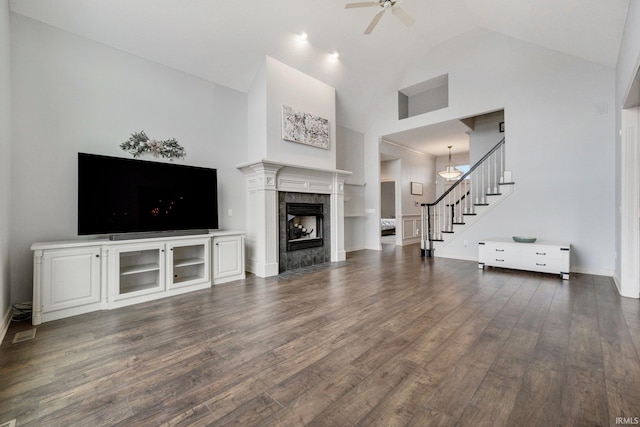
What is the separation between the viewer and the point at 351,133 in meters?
7.38

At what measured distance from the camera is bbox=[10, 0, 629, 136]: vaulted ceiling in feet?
11.1

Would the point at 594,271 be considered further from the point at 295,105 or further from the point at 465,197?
the point at 295,105

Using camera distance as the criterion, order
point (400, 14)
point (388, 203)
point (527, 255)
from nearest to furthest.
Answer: point (400, 14), point (527, 255), point (388, 203)

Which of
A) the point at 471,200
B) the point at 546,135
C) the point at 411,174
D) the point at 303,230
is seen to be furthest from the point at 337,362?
the point at 411,174

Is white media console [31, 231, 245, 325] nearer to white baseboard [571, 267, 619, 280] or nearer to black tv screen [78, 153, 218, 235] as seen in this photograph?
black tv screen [78, 153, 218, 235]

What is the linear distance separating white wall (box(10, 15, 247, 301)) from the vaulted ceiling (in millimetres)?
229

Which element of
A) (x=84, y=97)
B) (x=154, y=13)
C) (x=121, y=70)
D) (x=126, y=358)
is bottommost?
(x=126, y=358)

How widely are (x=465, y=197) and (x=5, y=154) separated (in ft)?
24.2

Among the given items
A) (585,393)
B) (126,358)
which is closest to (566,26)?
(585,393)

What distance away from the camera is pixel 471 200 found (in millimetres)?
5863

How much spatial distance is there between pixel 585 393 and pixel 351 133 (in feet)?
21.8

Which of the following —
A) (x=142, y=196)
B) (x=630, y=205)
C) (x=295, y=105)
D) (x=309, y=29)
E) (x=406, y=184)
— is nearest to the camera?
(x=630, y=205)

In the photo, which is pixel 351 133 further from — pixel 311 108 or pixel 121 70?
pixel 121 70

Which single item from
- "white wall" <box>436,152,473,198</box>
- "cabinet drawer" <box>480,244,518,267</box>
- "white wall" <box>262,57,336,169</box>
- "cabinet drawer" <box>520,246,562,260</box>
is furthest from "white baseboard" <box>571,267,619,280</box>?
"white wall" <box>436,152,473,198</box>
